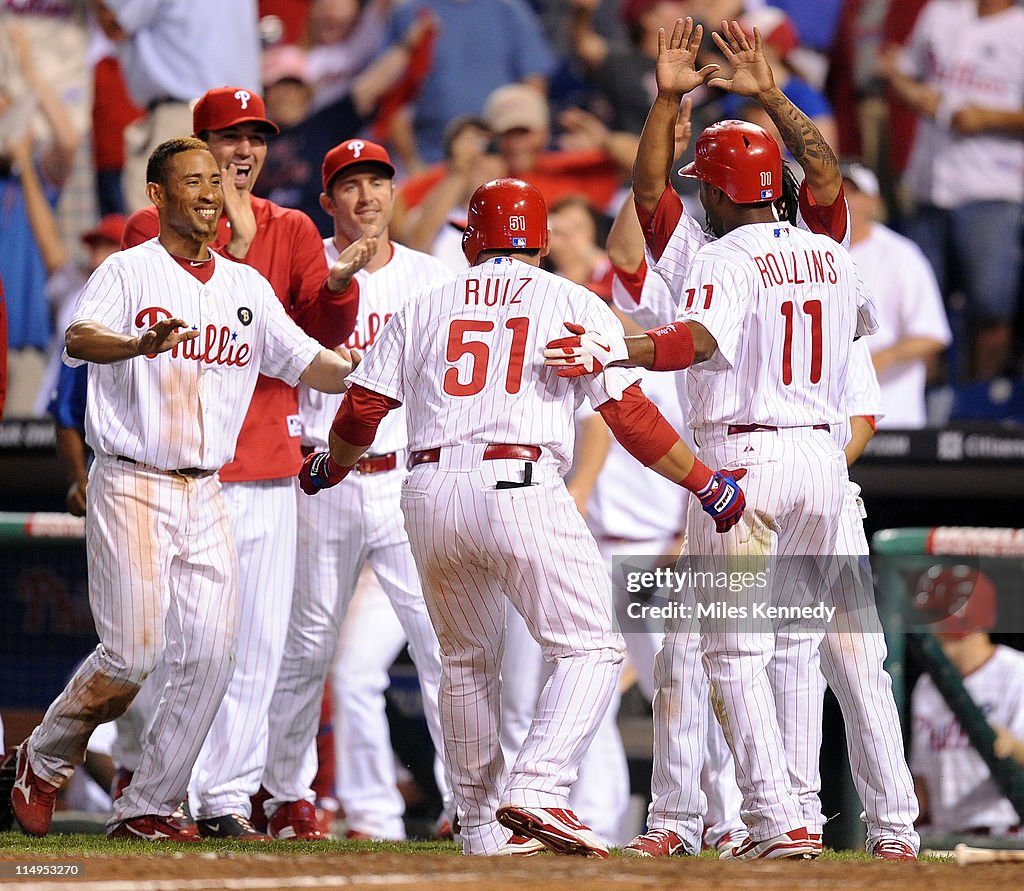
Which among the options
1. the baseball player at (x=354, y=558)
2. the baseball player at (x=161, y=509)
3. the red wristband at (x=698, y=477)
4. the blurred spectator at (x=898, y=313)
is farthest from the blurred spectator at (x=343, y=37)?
the red wristband at (x=698, y=477)

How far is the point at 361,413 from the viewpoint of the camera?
4.07m

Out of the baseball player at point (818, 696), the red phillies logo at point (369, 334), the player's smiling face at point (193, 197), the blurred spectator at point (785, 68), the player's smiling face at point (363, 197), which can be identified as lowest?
the baseball player at point (818, 696)

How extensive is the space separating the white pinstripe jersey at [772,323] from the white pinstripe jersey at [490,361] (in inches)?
11.7

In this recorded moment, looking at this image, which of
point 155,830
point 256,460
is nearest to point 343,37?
point 256,460

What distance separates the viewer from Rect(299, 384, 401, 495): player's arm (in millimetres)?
4074

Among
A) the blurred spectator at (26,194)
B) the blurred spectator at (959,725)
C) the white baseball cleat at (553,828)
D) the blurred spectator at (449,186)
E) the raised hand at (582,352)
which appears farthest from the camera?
the blurred spectator at (26,194)

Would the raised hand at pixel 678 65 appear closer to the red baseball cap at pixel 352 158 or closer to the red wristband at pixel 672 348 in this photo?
the red wristband at pixel 672 348

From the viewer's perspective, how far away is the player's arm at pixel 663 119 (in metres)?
4.37

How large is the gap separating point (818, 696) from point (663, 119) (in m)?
1.59

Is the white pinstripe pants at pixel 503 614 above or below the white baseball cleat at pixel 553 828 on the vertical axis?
above

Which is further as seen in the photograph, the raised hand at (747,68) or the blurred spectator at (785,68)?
the blurred spectator at (785,68)

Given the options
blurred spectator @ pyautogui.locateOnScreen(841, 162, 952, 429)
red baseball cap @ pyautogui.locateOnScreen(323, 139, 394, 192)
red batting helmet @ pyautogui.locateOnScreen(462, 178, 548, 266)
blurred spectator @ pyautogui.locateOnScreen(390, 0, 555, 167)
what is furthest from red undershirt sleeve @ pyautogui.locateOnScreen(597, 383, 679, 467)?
blurred spectator @ pyautogui.locateOnScreen(390, 0, 555, 167)

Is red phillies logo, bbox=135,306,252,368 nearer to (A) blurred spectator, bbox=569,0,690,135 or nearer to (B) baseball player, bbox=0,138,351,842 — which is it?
(B) baseball player, bbox=0,138,351,842

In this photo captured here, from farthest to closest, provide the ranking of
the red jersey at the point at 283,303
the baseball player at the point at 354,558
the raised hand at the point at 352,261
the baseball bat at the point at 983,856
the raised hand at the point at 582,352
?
the baseball player at the point at 354,558 < the red jersey at the point at 283,303 < the raised hand at the point at 352,261 < the raised hand at the point at 582,352 < the baseball bat at the point at 983,856
